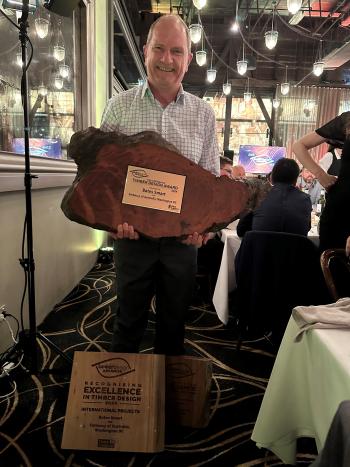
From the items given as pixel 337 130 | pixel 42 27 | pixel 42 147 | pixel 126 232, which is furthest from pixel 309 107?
pixel 126 232

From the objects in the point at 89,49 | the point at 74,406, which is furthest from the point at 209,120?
the point at 89,49

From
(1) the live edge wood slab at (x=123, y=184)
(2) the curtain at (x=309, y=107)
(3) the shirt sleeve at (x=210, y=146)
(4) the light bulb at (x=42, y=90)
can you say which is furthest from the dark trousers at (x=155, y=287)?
(2) the curtain at (x=309, y=107)

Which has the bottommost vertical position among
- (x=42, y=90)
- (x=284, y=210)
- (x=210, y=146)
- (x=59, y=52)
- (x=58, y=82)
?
(x=284, y=210)

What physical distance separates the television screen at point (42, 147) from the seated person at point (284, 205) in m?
1.36

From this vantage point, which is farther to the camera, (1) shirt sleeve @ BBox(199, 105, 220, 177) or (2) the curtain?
(2) the curtain

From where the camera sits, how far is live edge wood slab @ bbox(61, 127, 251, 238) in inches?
45.2

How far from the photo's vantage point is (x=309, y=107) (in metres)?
8.91

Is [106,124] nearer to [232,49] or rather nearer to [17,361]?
[17,361]

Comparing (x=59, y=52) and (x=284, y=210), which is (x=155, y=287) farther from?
(x=59, y=52)

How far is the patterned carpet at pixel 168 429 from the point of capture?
51.3 inches

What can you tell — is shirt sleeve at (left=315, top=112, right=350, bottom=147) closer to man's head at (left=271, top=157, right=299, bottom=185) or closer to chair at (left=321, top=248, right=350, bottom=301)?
man's head at (left=271, top=157, right=299, bottom=185)

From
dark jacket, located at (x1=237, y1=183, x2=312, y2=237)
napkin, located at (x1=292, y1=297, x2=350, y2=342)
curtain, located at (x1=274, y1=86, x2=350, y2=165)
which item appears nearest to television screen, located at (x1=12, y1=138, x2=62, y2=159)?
dark jacket, located at (x1=237, y1=183, x2=312, y2=237)

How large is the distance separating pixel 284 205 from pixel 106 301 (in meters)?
1.60

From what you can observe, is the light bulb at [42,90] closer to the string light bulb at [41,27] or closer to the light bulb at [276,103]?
the string light bulb at [41,27]
